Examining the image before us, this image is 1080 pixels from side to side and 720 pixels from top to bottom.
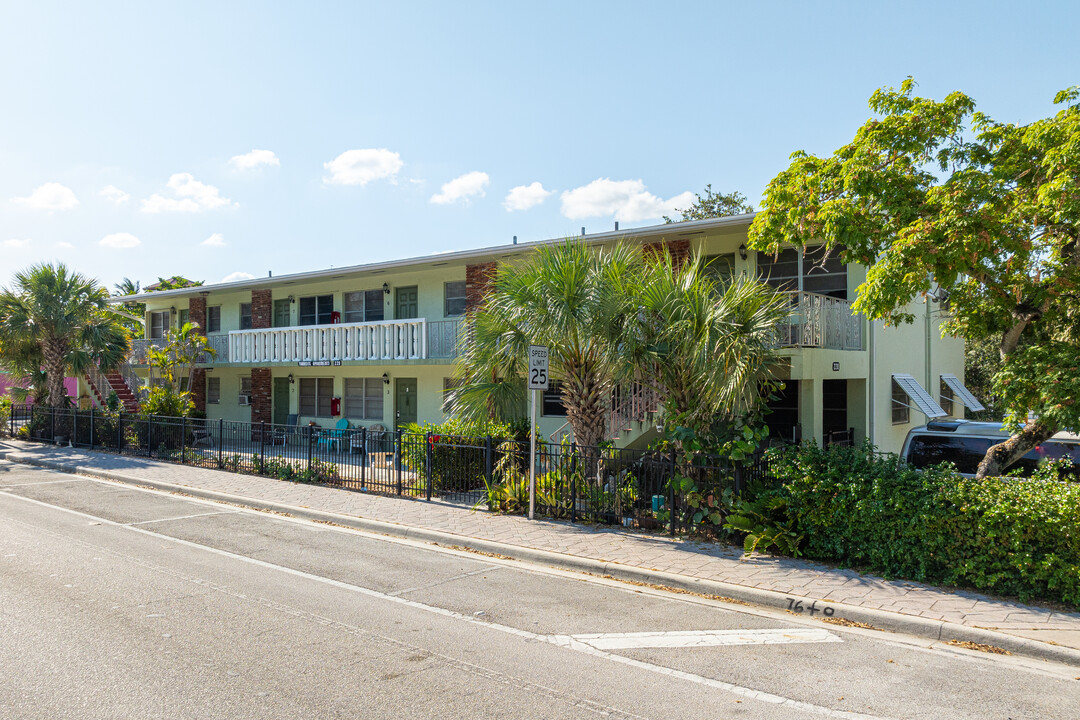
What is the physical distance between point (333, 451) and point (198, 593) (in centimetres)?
971

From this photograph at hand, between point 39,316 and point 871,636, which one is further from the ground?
point 39,316

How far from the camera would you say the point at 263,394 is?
2664cm

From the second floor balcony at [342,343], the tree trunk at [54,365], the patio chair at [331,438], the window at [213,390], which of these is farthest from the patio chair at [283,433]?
the window at [213,390]

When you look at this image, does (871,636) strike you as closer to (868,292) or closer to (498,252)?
(868,292)

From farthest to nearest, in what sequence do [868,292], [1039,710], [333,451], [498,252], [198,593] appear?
[498,252] < [333,451] < [868,292] < [198,593] < [1039,710]

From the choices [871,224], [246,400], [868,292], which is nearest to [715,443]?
[868,292]

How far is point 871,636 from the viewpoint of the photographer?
21.7 feet

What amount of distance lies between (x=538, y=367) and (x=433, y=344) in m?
9.86

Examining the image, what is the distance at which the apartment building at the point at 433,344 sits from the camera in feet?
49.4

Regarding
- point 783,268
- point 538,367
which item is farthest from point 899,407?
point 538,367

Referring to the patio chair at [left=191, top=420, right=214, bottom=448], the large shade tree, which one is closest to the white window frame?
the patio chair at [left=191, top=420, right=214, bottom=448]

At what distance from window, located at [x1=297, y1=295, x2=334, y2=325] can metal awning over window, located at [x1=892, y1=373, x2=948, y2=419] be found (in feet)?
57.3

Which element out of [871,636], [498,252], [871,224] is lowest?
[871,636]

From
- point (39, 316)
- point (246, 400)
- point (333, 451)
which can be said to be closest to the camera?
point (333, 451)
